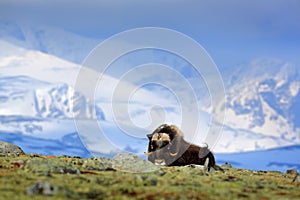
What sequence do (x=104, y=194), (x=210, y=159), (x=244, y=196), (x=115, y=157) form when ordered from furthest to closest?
(x=210, y=159)
(x=115, y=157)
(x=244, y=196)
(x=104, y=194)

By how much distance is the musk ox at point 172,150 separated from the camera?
47.2 metres

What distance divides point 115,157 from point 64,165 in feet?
29.9

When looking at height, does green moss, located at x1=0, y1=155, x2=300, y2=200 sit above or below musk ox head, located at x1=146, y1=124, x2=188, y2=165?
below

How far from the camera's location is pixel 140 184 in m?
29.3

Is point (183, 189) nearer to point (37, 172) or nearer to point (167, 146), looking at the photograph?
point (37, 172)

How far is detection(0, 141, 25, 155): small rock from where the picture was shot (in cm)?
5156

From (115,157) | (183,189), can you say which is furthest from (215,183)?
(115,157)

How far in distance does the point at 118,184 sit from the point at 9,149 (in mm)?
26641

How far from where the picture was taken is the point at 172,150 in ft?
155

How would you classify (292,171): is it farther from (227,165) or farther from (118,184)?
(118,184)

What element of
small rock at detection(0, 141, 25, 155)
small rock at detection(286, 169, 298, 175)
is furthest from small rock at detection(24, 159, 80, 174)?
small rock at detection(286, 169, 298, 175)

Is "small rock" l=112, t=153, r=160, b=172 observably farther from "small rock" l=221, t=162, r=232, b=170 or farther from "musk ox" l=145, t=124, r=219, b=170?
"small rock" l=221, t=162, r=232, b=170

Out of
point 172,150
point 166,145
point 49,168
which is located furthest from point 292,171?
point 49,168

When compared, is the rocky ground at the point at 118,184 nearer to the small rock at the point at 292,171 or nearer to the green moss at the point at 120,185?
the green moss at the point at 120,185
